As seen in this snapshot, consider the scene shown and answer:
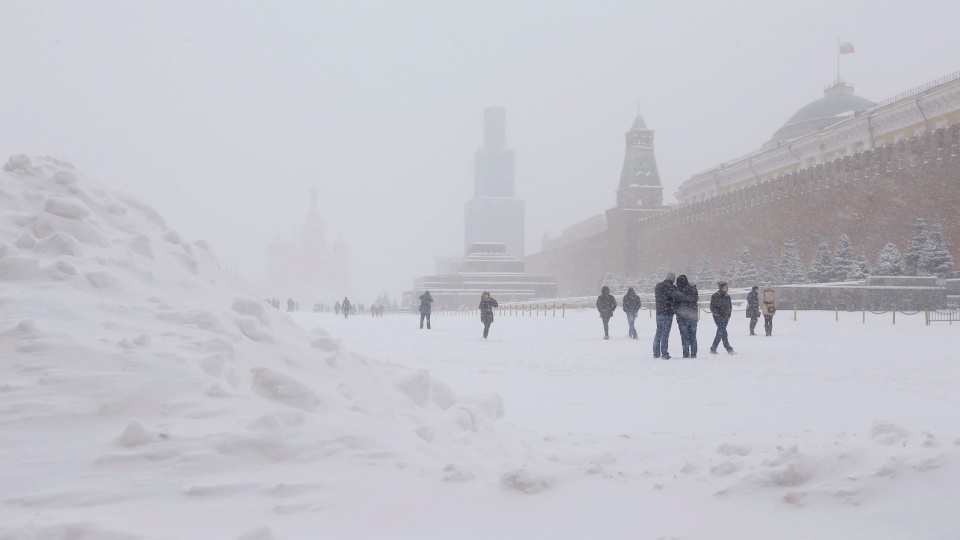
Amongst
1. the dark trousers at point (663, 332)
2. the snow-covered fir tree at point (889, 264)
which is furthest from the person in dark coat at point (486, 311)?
the snow-covered fir tree at point (889, 264)

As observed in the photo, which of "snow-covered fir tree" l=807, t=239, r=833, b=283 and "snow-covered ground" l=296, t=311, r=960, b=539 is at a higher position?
"snow-covered fir tree" l=807, t=239, r=833, b=283

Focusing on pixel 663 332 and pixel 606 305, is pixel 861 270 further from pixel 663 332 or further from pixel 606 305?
pixel 663 332

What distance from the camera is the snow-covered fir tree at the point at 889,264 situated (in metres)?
25.9

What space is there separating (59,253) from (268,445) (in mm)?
2293

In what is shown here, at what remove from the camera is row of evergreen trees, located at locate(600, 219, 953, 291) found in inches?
996

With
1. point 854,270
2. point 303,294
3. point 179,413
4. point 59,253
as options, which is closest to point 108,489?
point 179,413

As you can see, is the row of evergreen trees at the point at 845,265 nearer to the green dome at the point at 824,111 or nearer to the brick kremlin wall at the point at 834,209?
the brick kremlin wall at the point at 834,209

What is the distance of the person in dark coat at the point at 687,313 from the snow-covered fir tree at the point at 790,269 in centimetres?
2290

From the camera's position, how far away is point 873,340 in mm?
13820

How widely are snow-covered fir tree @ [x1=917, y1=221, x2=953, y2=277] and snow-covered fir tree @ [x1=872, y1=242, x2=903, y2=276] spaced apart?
73 cm

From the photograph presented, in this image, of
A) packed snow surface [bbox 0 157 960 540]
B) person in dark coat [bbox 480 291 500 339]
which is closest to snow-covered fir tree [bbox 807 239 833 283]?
person in dark coat [bbox 480 291 500 339]

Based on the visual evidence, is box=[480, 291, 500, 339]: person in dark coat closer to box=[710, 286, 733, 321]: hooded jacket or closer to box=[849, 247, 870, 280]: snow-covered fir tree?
box=[710, 286, 733, 321]: hooded jacket

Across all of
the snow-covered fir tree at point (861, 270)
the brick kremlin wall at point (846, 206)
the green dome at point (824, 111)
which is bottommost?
the snow-covered fir tree at point (861, 270)

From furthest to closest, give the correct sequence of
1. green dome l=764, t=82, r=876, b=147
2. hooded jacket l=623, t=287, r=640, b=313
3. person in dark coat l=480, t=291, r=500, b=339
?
1. green dome l=764, t=82, r=876, b=147
2. person in dark coat l=480, t=291, r=500, b=339
3. hooded jacket l=623, t=287, r=640, b=313
